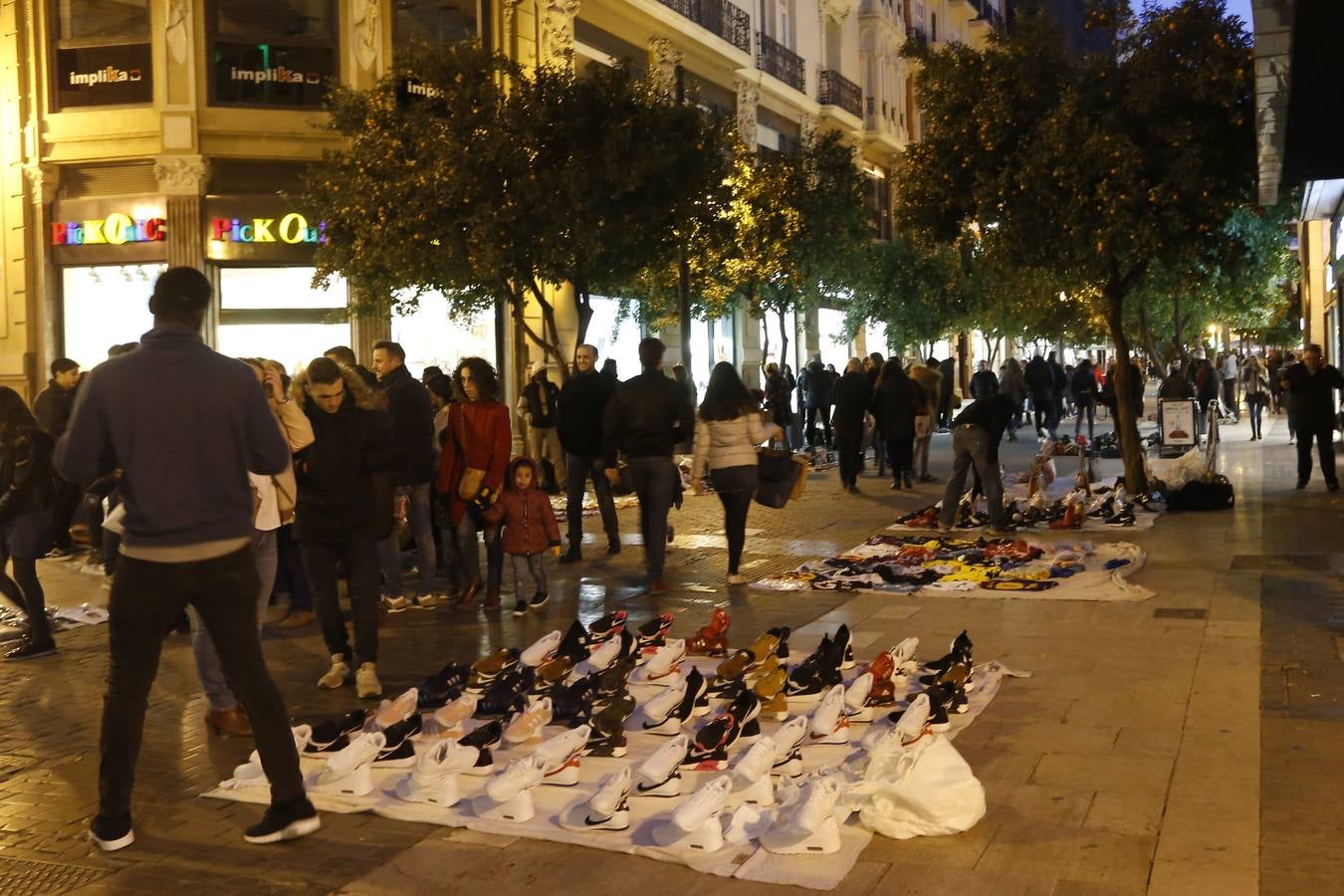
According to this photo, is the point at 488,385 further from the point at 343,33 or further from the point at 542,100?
the point at 343,33

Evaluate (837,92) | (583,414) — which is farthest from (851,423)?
(837,92)

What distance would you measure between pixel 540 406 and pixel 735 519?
3893mm

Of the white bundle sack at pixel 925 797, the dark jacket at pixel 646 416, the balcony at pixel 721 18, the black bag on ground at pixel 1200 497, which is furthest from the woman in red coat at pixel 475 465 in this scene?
the balcony at pixel 721 18

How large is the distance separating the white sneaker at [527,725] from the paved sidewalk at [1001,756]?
1.02 meters

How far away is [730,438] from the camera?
1182 cm

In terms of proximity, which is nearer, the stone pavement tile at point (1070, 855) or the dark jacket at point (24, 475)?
the stone pavement tile at point (1070, 855)

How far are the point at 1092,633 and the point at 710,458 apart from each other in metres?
3.59

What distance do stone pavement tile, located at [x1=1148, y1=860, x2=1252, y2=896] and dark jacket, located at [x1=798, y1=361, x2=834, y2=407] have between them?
75.9ft

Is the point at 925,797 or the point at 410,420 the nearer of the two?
the point at 925,797

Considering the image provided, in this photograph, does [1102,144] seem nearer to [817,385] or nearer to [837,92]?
[817,385]

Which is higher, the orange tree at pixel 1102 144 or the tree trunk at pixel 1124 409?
the orange tree at pixel 1102 144

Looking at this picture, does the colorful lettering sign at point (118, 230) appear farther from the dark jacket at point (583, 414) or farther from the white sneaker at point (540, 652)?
the white sneaker at point (540, 652)

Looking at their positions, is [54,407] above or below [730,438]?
above

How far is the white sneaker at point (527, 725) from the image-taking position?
6.72 metres
